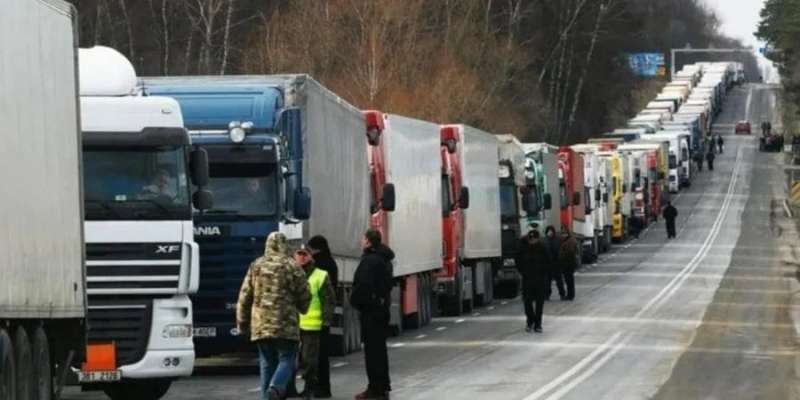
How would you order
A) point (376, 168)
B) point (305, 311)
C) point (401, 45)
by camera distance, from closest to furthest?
point (305, 311)
point (376, 168)
point (401, 45)

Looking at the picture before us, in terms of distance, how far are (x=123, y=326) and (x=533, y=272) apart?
14.9 metres

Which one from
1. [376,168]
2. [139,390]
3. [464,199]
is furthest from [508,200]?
[139,390]

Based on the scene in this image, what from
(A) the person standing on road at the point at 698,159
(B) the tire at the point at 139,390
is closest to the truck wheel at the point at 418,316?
(B) the tire at the point at 139,390

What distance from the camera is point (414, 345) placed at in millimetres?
31672

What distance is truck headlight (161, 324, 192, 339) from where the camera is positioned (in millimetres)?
20234

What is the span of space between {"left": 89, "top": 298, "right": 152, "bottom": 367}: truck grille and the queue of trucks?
0.7 inches

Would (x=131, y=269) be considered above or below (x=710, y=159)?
below

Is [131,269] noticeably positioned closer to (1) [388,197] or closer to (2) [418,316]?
(1) [388,197]

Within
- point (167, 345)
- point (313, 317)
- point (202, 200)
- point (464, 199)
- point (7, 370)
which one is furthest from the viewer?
point (464, 199)

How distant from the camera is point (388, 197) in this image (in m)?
31.6

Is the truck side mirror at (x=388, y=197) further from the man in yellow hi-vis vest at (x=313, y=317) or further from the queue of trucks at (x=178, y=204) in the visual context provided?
the man in yellow hi-vis vest at (x=313, y=317)

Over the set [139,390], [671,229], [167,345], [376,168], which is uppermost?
[376,168]

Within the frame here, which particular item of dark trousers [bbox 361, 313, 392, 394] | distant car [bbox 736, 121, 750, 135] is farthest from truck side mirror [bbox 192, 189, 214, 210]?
distant car [bbox 736, 121, 750, 135]

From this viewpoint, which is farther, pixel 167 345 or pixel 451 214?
pixel 451 214
